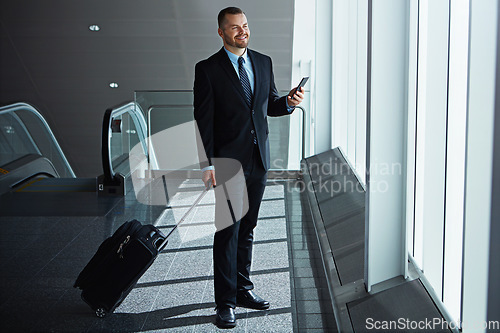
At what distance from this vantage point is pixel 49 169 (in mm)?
9461

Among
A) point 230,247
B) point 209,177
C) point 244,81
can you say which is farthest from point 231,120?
point 230,247

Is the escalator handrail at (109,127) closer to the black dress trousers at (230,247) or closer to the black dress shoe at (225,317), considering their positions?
the black dress trousers at (230,247)

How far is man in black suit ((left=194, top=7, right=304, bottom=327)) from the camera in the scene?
3.72 metres

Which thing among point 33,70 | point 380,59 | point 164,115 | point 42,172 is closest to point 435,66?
point 380,59

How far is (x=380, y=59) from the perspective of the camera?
322cm

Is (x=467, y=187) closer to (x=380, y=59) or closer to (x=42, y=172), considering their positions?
(x=380, y=59)

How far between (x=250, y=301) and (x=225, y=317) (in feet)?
1.04

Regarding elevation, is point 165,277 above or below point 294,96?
below

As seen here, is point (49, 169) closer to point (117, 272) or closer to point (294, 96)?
point (117, 272)

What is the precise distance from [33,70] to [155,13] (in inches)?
146

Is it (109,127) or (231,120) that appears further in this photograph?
(109,127)

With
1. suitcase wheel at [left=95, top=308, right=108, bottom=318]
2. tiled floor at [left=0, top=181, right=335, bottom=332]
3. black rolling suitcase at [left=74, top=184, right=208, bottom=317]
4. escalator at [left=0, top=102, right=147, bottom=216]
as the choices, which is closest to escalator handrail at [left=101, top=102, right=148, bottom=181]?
escalator at [left=0, top=102, right=147, bottom=216]

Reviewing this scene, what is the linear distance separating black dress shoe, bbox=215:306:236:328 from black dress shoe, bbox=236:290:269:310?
0.23 m

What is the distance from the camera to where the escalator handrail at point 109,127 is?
7.50 metres
